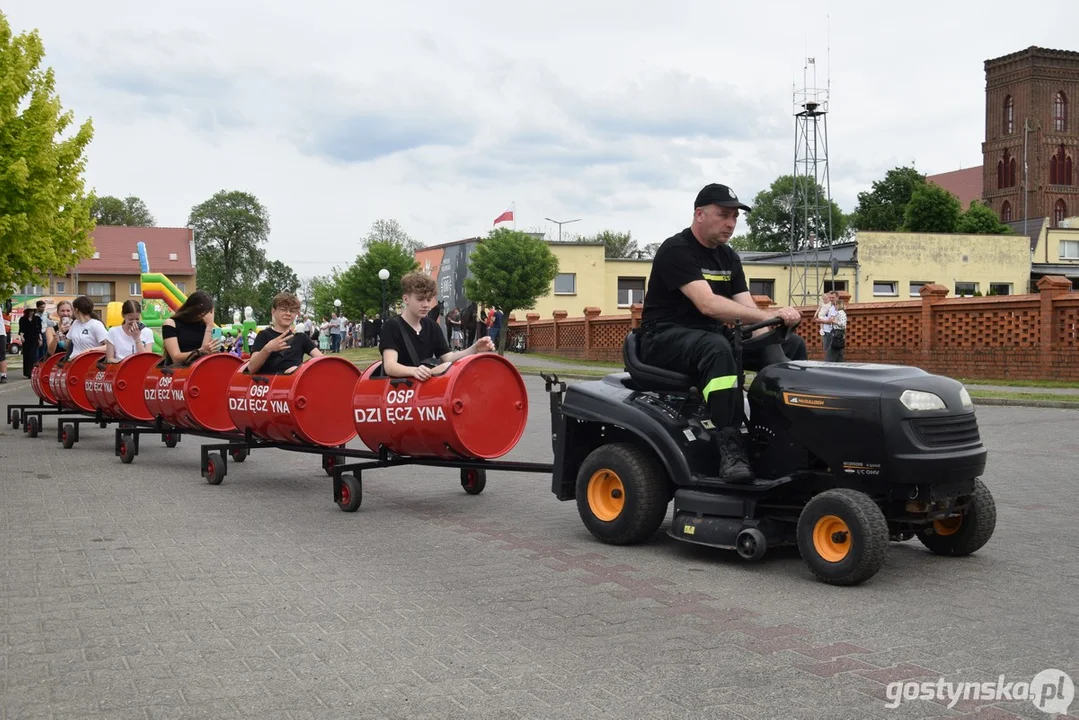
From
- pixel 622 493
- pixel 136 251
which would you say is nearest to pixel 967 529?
pixel 622 493

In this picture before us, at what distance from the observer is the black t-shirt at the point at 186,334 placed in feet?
40.0

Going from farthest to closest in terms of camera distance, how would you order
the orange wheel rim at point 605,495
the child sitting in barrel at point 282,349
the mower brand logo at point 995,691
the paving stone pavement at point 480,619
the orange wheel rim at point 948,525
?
1. the child sitting in barrel at point 282,349
2. the orange wheel rim at point 605,495
3. the orange wheel rim at point 948,525
4. the paving stone pavement at point 480,619
5. the mower brand logo at point 995,691

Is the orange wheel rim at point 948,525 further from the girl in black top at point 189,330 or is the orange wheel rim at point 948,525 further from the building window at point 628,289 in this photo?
the building window at point 628,289

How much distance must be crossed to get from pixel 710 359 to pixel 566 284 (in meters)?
59.2

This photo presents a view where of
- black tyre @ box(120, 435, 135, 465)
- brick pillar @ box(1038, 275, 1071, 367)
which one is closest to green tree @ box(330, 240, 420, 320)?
brick pillar @ box(1038, 275, 1071, 367)

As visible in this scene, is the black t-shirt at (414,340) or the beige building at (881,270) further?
the beige building at (881,270)

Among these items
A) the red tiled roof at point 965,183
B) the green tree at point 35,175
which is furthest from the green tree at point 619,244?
the green tree at point 35,175

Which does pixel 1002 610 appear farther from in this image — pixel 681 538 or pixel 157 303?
pixel 157 303

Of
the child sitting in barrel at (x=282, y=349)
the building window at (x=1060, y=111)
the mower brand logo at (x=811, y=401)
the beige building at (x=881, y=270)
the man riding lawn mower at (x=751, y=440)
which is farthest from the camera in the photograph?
the building window at (x=1060, y=111)

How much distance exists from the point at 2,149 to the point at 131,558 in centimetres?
2418

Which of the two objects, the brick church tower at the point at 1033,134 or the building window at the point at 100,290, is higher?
the brick church tower at the point at 1033,134

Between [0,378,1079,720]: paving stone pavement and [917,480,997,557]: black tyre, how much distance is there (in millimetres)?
134

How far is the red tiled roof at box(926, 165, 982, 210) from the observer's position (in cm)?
11989

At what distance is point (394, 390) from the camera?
28.6ft
